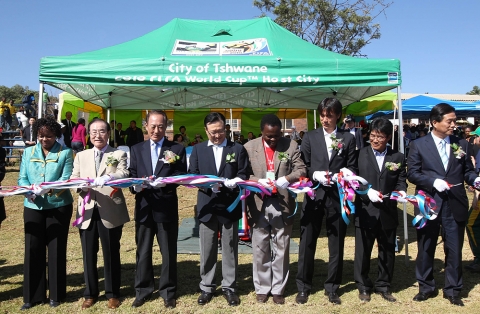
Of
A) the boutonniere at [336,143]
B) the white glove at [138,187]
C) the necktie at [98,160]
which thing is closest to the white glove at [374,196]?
the boutonniere at [336,143]

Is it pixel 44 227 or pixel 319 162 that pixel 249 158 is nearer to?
pixel 319 162

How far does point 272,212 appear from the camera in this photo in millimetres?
3994

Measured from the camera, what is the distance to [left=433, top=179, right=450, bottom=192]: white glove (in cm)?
381

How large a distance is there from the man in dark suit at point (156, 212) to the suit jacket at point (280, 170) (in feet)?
2.44

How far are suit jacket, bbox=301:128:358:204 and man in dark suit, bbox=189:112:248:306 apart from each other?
0.67 meters

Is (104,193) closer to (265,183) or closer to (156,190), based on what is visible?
(156,190)

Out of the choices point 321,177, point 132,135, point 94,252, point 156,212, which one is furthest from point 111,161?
point 132,135

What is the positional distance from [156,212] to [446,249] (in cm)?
294

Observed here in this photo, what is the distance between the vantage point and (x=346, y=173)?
152 inches

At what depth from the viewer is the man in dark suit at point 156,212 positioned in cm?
388

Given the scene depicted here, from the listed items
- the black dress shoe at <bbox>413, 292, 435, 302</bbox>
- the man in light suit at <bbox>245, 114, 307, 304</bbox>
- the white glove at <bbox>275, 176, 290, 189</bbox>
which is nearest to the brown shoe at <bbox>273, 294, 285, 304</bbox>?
the man in light suit at <bbox>245, 114, 307, 304</bbox>

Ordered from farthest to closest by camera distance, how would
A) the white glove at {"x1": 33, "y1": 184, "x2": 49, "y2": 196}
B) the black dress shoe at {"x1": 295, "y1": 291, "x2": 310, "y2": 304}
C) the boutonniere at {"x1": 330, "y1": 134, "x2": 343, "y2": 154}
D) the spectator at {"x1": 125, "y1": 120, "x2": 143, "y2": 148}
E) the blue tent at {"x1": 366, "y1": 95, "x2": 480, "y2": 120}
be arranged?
the blue tent at {"x1": 366, "y1": 95, "x2": 480, "y2": 120} → the spectator at {"x1": 125, "y1": 120, "x2": 143, "y2": 148} → the black dress shoe at {"x1": 295, "y1": 291, "x2": 310, "y2": 304} → the boutonniere at {"x1": 330, "y1": 134, "x2": 343, "y2": 154} → the white glove at {"x1": 33, "y1": 184, "x2": 49, "y2": 196}

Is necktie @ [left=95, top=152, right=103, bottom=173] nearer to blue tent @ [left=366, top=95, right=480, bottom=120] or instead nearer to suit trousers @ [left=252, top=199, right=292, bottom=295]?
suit trousers @ [left=252, top=199, right=292, bottom=295]

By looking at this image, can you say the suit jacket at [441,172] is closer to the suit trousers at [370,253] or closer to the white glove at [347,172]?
the suit trousers at [370,253]
